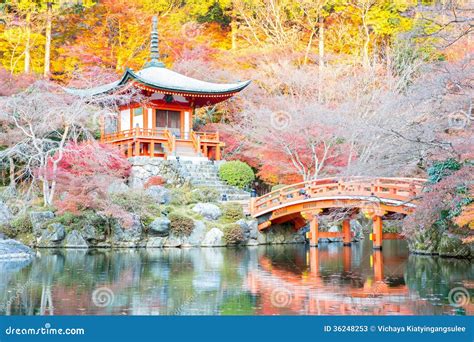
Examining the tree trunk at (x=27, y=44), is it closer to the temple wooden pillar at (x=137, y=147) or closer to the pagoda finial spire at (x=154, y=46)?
the pagoda finial spire at (x=154, y=46)

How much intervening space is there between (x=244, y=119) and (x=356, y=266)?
12083 mm

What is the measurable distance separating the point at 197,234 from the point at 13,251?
580cm

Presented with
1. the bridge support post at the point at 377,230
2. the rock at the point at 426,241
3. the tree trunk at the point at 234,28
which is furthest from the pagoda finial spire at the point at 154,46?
the rock at the point at 426,241

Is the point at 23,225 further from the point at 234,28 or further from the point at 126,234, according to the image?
the point at 234,28

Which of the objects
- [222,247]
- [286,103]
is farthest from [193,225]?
[286,103]

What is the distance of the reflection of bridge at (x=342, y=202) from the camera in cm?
1852

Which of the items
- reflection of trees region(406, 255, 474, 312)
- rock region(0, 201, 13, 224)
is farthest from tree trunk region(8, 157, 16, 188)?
reflection of trees region(406, 255, 474, 312)

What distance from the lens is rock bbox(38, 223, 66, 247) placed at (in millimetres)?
20094

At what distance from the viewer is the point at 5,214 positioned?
2086 cm

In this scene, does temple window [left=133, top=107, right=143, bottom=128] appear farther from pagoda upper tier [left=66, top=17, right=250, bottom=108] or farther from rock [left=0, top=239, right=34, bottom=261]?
rock [left=0, top=239, right=34, bottom=261]

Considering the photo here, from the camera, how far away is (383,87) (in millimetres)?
26938

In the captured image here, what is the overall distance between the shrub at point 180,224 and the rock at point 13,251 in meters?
4.64

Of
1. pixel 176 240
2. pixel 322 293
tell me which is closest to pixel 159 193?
pixel 176 240
